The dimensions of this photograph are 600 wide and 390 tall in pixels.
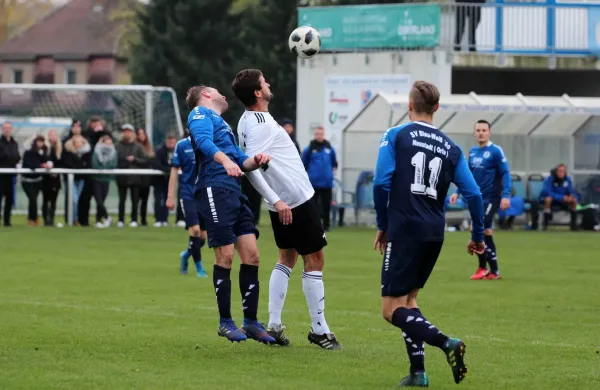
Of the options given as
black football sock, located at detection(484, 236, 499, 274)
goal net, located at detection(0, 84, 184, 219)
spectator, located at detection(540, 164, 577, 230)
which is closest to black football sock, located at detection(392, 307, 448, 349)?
black football sock, located at detection(484, 236, 499, 274)

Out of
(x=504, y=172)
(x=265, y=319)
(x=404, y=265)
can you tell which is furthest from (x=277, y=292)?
(x=504, y=172)

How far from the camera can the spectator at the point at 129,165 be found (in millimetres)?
29438

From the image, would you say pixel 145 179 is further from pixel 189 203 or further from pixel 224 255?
pixel 224 255

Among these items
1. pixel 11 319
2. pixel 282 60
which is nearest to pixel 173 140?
pixel 11 319

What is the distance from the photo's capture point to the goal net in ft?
114

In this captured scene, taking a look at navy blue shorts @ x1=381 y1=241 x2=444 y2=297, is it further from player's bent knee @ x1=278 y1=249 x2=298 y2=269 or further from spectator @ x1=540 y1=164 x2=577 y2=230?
spectator @ x1=540 y1=164 x2=577 y2=230

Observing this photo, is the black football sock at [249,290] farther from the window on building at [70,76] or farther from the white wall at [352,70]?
the window on building at [70,76]

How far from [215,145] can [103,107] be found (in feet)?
86.6

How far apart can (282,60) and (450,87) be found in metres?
19.4

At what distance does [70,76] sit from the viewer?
3986 inches

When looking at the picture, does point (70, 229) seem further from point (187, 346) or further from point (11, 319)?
point (187, 346)

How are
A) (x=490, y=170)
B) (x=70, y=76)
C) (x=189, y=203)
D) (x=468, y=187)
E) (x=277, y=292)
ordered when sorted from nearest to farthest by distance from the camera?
1. (x=468, y=187)
2. (x=277, y=292)
3. (x=189, y=203)
4. (x=490, y=170)
5. (x=70, y=76)

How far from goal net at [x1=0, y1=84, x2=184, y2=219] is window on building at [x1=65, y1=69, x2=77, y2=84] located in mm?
64658

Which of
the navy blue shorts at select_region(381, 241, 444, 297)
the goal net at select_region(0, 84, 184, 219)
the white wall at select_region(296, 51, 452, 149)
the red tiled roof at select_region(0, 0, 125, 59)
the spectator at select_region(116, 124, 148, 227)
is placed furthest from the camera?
the red tiled roof at select_region(0, 0, 125, 59)
